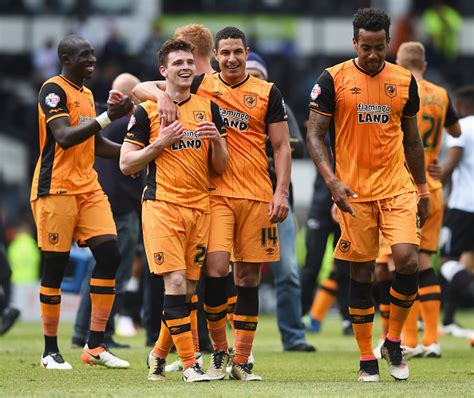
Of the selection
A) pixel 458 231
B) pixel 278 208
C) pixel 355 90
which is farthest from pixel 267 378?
pixel 458 231

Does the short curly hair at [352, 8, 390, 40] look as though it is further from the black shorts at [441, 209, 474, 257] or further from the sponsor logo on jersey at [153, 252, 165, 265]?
the black shorts at [441, 209, 474, 257]

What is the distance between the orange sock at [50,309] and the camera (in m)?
10.6

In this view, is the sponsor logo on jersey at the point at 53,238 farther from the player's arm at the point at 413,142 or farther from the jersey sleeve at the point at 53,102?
the player's arm at the point at 413,142

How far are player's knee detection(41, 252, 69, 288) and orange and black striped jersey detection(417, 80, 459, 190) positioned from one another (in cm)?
343

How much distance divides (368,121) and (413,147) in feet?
1.58

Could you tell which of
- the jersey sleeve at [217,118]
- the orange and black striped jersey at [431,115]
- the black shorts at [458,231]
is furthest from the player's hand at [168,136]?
the black shorts at [458,231]

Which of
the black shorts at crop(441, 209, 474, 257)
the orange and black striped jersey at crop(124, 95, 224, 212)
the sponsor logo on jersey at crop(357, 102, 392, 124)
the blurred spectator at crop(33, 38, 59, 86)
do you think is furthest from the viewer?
the blurred spectator at crop(33, 38, 59, 86)

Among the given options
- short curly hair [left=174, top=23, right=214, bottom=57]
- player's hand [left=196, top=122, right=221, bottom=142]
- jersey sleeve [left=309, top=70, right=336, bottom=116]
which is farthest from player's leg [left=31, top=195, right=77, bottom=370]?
jersey sleeve [left=309, top=70, right=336, bottom=116]

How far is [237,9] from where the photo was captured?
2955 cm

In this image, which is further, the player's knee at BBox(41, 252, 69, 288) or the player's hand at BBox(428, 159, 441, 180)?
the player's hand at BBox(428, 159, 441, 180)

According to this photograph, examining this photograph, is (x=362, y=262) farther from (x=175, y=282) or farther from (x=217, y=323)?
(x=175, y=282)

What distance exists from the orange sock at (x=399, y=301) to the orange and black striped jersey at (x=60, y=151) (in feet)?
8.65

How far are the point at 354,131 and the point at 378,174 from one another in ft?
1.15

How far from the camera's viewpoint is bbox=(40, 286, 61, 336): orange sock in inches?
417
